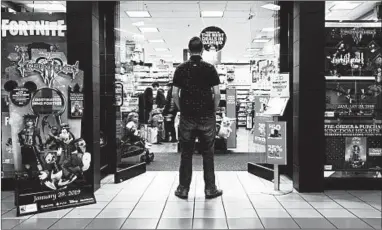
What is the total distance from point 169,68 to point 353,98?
9649 millimetres

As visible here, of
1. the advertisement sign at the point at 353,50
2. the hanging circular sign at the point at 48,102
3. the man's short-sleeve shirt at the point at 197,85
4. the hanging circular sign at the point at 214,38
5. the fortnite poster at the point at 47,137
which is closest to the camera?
the fortnite poster at the point at 47,137

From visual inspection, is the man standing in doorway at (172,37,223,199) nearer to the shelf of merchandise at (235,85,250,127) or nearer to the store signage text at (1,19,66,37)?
the store signage text at (1,19,66,37)

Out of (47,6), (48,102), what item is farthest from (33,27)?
(47,6)

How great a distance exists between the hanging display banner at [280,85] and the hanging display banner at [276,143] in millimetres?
422

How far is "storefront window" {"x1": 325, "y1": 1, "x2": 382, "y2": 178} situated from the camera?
17.7 ft

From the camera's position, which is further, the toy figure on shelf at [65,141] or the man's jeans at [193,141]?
the man's jeans at [193,141]

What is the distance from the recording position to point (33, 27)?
5.30 m

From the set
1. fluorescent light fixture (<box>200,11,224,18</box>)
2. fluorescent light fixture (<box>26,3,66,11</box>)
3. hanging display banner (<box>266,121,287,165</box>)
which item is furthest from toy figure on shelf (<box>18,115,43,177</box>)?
fluorescent light fixture (<box>200,11,224,18</box>)

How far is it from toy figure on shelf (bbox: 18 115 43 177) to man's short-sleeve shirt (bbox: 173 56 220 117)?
1.59m

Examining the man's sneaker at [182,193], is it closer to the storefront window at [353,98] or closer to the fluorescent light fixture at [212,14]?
the storefront window at [353,98]

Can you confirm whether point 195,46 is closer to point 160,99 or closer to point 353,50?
point 353,50

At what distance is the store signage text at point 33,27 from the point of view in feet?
17.4

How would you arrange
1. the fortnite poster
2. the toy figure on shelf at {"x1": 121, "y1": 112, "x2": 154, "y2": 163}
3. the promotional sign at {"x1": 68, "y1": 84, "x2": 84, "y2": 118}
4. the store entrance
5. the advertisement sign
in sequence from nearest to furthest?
the fortnite poster
the promotional sign at {"x1": 68, "y1": 84, "x2": 84, "y2": 118}
the advertisement sign
the store entrance
the toy figure on shelf at {"x1": 121, "y1": 112, "x2": 154, "y2": 163}

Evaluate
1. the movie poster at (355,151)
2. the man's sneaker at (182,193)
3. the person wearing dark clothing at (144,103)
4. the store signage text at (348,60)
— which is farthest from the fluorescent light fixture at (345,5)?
the man's sneaker at (182,193)
